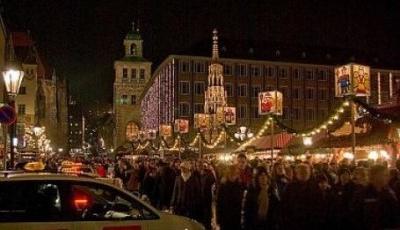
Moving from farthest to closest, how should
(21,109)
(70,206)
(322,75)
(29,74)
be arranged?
1. (29,74)
2. (21,109)
3. (322,75)
4. (70,206)

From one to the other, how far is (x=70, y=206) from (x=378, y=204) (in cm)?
415

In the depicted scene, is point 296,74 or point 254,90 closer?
point 254,90

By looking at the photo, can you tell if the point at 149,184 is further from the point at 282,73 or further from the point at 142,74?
the point at 142,74

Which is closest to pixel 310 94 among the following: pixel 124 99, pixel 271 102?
pixel 124 99

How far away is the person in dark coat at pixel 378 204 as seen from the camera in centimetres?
896

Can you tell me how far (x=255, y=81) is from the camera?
322 feet

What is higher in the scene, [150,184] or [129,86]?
[129,86]

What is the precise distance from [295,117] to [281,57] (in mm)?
9606

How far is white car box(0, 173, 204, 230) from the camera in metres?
7.91

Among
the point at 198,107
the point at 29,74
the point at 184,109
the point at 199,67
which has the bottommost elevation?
the point at 184,109


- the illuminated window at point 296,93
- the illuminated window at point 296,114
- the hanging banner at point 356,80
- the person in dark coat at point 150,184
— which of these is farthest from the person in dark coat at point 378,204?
the illuminated window at point 296,93

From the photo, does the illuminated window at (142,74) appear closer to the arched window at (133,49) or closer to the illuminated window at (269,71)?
the arched window at (133,49)

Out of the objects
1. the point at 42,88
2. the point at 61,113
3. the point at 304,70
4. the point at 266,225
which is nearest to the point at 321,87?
the point at 304,70

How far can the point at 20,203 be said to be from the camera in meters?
7.96
